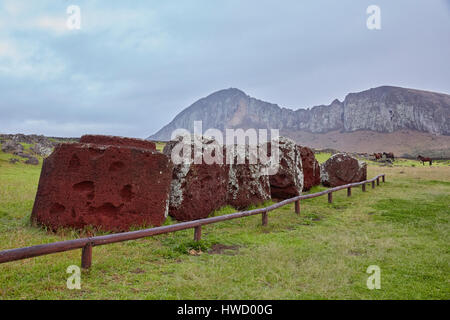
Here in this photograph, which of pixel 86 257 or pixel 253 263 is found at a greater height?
pixel 86 257

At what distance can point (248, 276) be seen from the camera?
206 inches

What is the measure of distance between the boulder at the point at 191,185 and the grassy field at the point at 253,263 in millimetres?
856

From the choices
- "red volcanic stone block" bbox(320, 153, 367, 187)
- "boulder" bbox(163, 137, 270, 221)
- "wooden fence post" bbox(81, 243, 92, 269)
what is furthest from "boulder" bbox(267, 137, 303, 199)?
"wooden fence post" bbox(81, 243, 92, 269)

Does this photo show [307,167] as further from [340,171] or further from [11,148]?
[11,148]

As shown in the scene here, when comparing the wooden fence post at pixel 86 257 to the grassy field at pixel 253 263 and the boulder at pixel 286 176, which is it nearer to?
the grassy field at pixel 253 263

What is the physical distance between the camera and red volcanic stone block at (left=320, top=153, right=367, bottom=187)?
67.2 feet

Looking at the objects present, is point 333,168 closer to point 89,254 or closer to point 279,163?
point 279,163

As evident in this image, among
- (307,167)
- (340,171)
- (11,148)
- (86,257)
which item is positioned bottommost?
(86,257)

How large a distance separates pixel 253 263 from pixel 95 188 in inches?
167

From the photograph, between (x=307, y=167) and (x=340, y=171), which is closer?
(x=307, y=167)

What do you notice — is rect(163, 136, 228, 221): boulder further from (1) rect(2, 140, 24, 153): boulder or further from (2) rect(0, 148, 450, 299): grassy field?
(1) rect(2, 140, 24, 153): boulder

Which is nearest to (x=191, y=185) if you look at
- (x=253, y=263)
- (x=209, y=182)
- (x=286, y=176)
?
(x=209, y=182)

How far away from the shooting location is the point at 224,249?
7.11m
